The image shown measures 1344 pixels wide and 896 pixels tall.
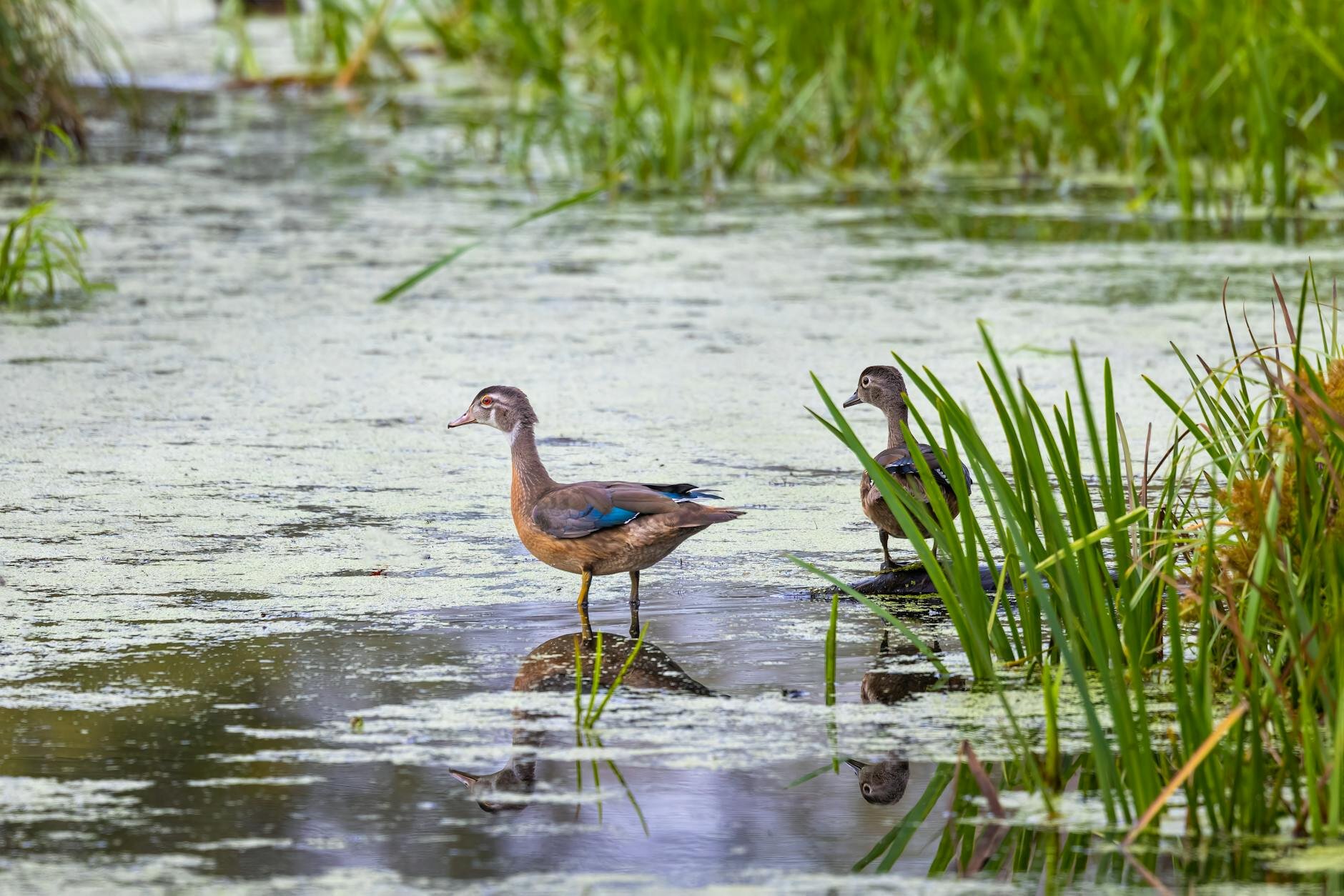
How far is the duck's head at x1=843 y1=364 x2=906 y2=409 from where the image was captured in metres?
3.90

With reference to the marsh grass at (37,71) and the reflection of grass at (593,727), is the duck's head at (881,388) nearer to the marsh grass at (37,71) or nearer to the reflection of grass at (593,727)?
the reflection of grass at (593,727)

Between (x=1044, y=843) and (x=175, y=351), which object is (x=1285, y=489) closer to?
(x=1044, y=843)

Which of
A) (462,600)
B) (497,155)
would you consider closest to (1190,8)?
(497,155)

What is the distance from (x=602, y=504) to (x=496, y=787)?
0.87 meters

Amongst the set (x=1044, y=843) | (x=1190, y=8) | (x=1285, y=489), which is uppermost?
(x=1190, y=8)

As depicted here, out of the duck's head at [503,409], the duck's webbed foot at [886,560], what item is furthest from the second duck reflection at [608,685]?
the duck's head at [503,409]

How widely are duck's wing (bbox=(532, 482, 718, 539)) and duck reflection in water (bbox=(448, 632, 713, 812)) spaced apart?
0.62ft

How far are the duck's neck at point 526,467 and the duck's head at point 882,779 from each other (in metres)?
1.03

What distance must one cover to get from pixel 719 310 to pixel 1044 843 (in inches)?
148

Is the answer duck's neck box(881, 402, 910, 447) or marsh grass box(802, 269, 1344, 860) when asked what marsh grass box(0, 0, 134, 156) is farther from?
marsh grass box(802, 269, 1344, 860)

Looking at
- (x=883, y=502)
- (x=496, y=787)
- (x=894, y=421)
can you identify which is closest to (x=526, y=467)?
(x=883, y=502)

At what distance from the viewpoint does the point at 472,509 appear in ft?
12.9

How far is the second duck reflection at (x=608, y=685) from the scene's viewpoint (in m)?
2.43

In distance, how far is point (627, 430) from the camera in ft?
14.7
